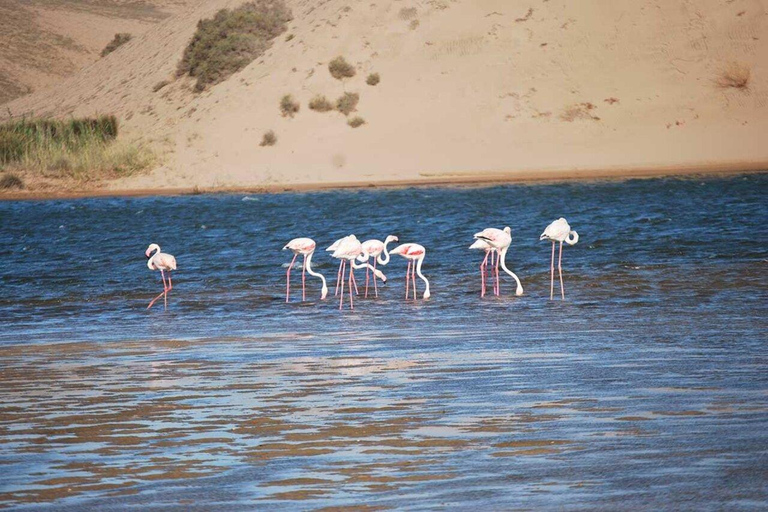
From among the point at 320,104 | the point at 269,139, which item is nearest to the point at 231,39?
the point at 320,104

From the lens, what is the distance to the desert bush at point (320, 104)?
50812 mm

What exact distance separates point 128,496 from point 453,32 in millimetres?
50129

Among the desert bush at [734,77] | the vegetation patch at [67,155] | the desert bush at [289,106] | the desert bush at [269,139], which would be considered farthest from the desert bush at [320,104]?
the desert bush at [734,77]

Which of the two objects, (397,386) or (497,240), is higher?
(497,240)

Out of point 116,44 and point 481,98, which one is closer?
point 481,98

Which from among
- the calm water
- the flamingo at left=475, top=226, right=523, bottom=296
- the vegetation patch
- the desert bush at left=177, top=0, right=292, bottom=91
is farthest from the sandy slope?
the flamingo at left=475, top=226, right=523, bottom=296

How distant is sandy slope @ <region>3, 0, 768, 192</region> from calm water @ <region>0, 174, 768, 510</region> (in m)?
23.9

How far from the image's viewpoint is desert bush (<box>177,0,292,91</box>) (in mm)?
57375

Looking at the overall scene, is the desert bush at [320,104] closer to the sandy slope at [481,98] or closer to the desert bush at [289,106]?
the sandy slope at [481,98]

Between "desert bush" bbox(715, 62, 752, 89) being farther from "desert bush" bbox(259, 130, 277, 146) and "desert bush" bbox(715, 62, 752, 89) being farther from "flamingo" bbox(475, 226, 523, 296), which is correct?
"flamingo" bbox(475, 226, 523, 296)

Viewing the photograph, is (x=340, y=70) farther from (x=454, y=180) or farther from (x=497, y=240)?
(x=497, y=240)

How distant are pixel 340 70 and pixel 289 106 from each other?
3572mm

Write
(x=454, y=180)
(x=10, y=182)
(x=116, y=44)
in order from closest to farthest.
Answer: (x=454, y=180)
(x=10, y=182)
(x=116, y=44)

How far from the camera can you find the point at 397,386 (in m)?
9.02
